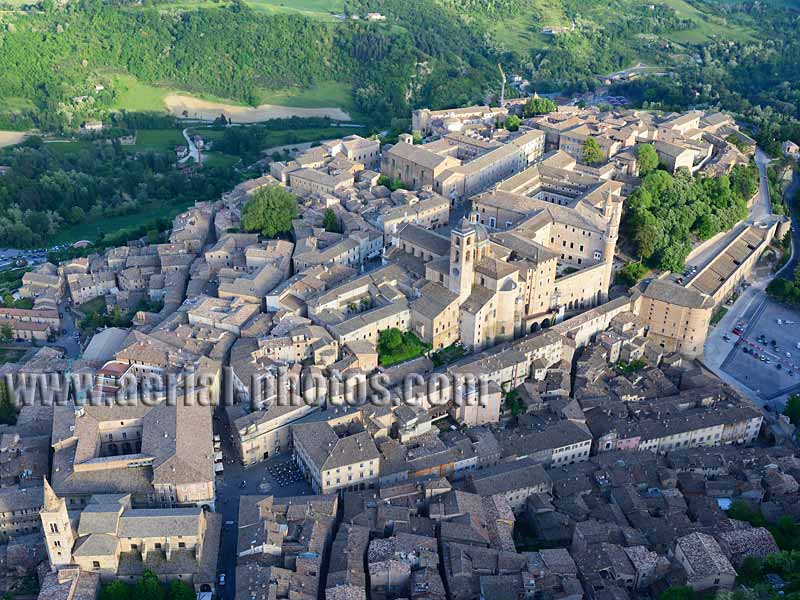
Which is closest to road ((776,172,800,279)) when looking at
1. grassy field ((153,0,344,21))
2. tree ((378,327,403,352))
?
tree ((378,327,403,352))

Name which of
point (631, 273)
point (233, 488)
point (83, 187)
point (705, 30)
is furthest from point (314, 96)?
point (233, 488)

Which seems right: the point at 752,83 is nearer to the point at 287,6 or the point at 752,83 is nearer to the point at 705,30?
A: the point at 705,30

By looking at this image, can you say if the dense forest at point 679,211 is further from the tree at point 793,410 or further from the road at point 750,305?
the tree at point 793,410

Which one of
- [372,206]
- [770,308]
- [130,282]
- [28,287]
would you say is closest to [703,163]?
[770,308]

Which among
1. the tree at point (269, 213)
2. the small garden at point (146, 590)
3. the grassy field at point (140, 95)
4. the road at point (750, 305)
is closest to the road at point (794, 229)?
the road at point (750, 305)

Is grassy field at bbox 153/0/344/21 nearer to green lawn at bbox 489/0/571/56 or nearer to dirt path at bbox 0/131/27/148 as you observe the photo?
green lawn at bbox 489/0/571/56

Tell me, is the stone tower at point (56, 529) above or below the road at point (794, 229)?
above
